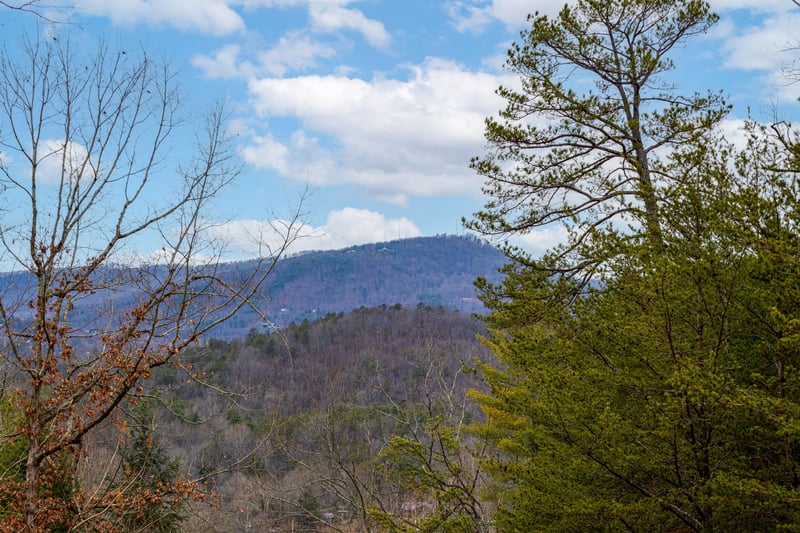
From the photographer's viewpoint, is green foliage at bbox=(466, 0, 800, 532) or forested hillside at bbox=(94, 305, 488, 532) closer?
green foliage at bbox=(466, 0, 800, 532)

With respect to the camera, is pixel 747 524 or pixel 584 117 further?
pixel 584 117

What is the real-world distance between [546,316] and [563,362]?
1.65 feet

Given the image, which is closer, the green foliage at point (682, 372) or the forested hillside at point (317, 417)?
the green foliage at point (682, 372)

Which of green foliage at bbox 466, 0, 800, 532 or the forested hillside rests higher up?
green foliage at bbox 466, 0, 800, 532

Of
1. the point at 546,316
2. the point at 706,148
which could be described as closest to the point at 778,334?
the point at 706,148

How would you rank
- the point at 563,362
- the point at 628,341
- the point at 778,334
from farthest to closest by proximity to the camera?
the point at 563,362 → the point at 628,341 → the point at 778,334

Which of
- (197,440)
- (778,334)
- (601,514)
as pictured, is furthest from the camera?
(197,440)

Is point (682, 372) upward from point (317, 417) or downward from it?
upward

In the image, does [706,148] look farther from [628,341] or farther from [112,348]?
[112,348]

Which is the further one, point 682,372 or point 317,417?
point 317,417

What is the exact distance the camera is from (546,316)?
616 centimetres

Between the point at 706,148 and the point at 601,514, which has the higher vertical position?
the point at 706,148

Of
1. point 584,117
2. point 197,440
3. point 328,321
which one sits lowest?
point 197,440

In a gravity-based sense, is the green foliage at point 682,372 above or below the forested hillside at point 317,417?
above
